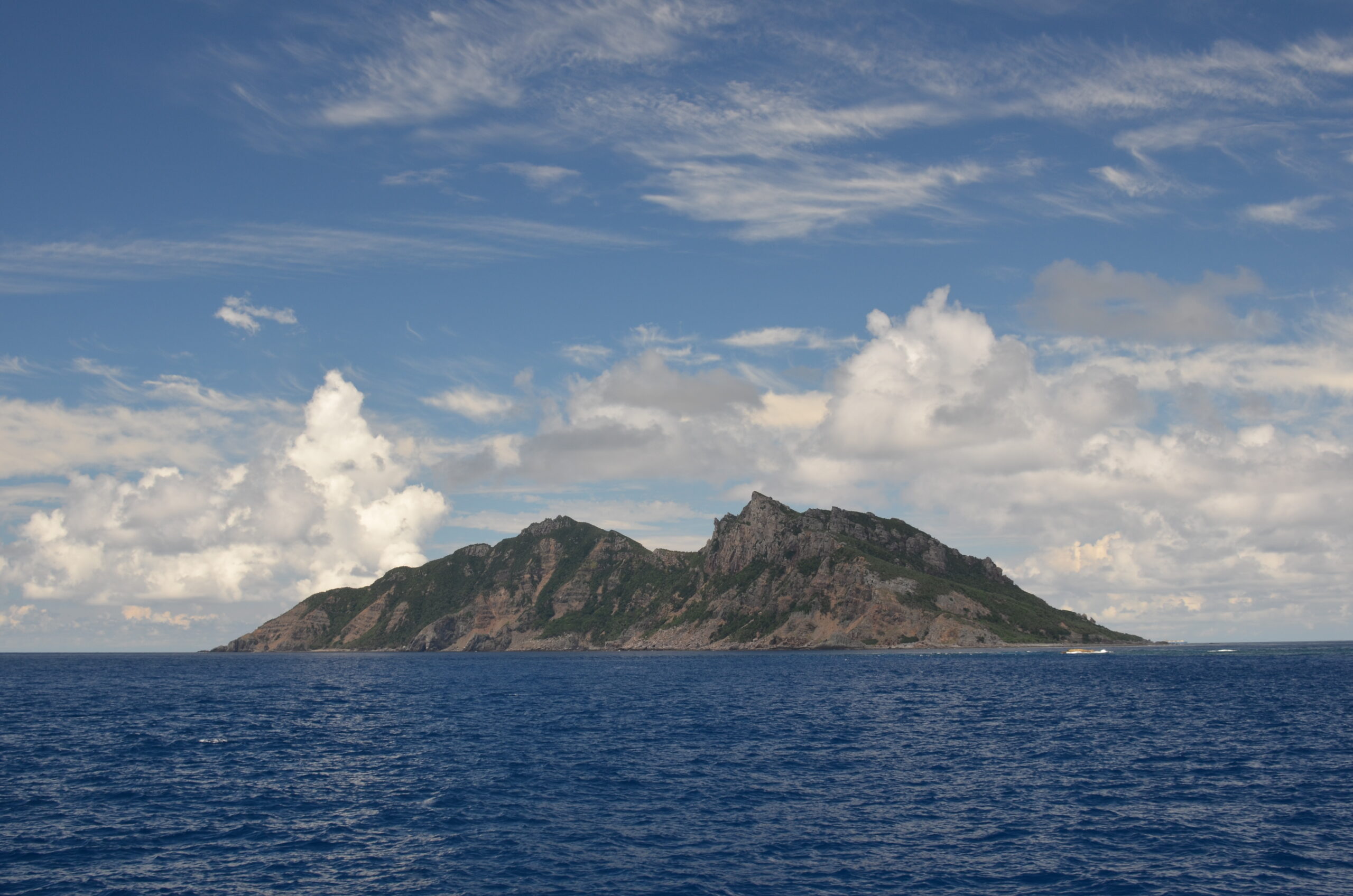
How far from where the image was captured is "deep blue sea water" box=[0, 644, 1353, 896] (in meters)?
43.4

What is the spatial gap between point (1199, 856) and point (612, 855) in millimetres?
29510

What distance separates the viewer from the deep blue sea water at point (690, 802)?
142 feet

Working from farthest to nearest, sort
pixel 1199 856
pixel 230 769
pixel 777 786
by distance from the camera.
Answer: pixel 230 769, pixel 777 786, pixel 1199 856

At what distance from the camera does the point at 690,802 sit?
59062 mm

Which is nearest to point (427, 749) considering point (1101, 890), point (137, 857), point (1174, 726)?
point (137, 857)

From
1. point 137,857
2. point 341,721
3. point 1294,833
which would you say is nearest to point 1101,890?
point 1294,833

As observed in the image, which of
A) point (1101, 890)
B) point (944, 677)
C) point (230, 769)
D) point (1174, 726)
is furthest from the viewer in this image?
point (944, 677)

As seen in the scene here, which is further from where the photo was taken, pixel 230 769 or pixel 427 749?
pixel 427 749

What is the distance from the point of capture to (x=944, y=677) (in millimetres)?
184500

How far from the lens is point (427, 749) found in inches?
3383

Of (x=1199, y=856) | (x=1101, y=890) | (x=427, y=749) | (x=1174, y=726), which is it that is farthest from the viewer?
(x=1174, y=726)

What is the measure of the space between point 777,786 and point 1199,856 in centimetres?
2674

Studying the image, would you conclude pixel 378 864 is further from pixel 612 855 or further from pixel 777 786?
pixel 777 786

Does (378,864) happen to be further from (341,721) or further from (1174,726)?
(1174,726)
